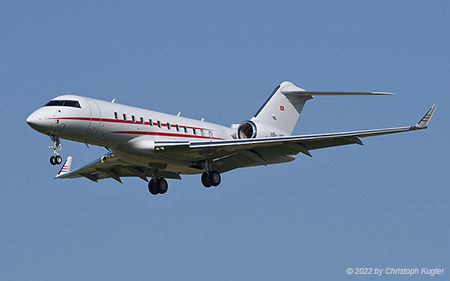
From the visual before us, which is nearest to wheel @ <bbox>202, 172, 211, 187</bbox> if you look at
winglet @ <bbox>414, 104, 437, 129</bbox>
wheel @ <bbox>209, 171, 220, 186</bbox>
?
wheel @ <bbox>209, 171, 220, 186</bbox>

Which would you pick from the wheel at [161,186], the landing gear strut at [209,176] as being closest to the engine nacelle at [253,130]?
the landing gear strut at [209,176]

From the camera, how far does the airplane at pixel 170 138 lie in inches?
902

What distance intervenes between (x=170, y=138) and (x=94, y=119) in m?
2.97

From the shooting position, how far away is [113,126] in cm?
2364

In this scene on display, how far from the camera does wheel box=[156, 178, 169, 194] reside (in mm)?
27578

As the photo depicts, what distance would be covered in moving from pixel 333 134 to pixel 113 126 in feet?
22.6

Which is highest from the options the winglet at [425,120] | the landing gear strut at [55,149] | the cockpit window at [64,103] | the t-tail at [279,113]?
the t-tail at [279,113]

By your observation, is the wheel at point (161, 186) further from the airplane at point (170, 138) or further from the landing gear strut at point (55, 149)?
the landing gear strut at point (55, 149)

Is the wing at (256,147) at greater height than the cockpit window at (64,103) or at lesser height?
greater

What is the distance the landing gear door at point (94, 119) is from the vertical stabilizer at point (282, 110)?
7.02m

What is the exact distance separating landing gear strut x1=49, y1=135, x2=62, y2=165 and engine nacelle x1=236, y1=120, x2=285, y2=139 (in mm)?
7317

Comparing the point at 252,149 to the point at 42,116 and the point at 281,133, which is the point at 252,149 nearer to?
the point at 281,133

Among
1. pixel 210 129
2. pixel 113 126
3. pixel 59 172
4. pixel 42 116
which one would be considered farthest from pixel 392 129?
pixel 59 172

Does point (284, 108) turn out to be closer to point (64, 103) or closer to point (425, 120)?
point (425, 120)
